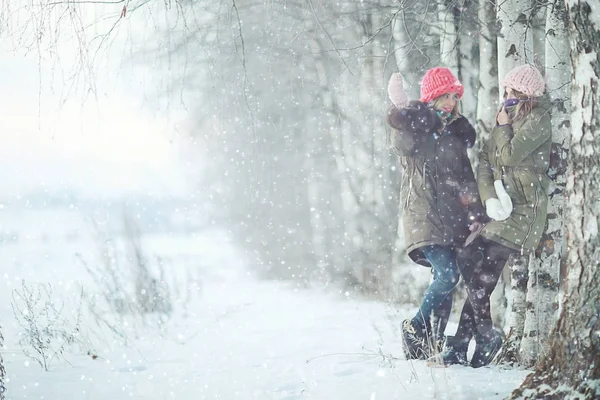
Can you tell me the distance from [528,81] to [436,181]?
883mm

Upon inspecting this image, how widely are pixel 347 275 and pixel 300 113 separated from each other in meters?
4.91

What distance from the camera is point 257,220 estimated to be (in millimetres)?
16562

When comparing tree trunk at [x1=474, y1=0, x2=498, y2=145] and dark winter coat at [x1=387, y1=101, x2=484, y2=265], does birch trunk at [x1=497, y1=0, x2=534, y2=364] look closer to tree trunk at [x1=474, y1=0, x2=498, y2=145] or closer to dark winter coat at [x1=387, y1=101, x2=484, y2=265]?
tree trunk at [x1=474, y1=0, x2=498, y2=145]

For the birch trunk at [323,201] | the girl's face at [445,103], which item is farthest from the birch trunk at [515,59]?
the birch trunk at [323,201]

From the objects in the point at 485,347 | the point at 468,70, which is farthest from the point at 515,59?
the point at 468,70

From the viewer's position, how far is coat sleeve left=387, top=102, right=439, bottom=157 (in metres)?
4.30

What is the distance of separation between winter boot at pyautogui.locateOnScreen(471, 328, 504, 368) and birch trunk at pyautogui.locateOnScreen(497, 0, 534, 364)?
418 millimetres

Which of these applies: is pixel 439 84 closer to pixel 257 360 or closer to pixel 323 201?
pixel 257 360

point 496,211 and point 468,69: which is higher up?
point 468,69

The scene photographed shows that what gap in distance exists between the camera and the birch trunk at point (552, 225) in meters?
4.56

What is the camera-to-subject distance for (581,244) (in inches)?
121

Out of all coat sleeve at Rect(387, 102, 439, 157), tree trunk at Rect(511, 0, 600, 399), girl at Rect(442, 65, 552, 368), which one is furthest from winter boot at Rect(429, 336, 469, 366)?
coat sleeve at Rect(387, 102, 439, 157)

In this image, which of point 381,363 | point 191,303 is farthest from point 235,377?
point 191,303

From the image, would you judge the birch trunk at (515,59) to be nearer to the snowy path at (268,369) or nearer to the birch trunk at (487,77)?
the birch trunk at (487,77)
